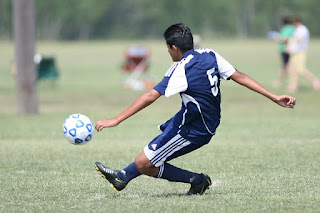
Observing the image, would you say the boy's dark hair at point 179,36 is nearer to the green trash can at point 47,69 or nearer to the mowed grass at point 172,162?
the mowed grass at point 172,162

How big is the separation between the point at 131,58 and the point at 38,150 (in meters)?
16.7

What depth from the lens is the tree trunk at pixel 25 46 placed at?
16328mm

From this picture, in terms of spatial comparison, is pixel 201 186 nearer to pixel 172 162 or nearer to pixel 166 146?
pixel 166 146

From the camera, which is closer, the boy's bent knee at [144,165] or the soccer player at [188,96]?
the soccer player at [188,96]

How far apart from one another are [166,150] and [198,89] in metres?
0.68

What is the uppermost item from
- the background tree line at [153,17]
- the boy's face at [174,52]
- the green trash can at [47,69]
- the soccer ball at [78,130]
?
the boy's face at [174,52]

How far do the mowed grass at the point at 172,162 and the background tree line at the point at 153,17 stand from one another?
59743mm

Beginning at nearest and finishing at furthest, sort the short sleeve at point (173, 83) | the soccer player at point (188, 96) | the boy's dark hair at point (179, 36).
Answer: the short sleeve at point (173, 83)
the soccer player at point (188, 96)
the boy's dark hair at point (179, 36)

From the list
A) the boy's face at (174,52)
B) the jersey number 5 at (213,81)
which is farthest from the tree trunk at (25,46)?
the jersey number 5 at (213,81)

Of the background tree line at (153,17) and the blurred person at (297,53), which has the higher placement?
the blurred person at (297,53)

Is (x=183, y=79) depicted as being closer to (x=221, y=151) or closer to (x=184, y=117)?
(x=184, y=117)

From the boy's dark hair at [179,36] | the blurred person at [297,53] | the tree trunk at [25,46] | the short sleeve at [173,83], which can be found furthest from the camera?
the blurred person at [297,53]

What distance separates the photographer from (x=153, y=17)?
85.1m

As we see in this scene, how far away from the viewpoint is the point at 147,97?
607cm
